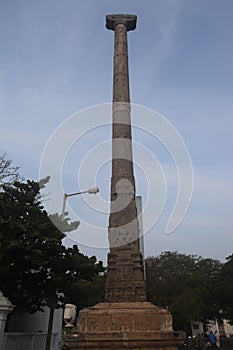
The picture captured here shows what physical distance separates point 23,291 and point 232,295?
58.6ft

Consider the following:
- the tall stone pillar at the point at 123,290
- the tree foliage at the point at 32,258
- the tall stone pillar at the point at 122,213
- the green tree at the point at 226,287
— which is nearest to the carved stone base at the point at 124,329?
the tall stone pillar at the point at 123,290

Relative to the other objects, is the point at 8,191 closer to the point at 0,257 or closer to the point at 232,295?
the point at 0,257

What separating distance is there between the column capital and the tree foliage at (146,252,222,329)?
19.9 meters

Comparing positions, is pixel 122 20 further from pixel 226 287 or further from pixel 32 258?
pixel 226 287

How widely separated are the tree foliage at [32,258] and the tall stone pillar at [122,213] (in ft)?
9.15

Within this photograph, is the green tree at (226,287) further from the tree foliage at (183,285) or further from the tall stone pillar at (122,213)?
the tall stone pillar at (122,213)

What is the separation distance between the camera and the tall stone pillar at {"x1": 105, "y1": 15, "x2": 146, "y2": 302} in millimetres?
6688

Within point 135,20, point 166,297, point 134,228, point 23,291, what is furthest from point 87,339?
point 166,297

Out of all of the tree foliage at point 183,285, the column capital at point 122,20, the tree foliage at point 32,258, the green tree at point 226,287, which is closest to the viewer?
the tree foliage at point 32,258

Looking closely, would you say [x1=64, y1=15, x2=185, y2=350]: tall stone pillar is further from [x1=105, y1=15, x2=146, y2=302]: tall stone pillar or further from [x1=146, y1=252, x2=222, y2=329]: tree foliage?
[x1=146, y1=252, x2=222, y2=329]: tree foliage

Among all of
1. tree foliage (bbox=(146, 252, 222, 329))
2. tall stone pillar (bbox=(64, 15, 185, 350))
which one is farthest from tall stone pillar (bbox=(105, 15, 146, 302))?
tree foliage (bbox=(146, 252, 222, 329))

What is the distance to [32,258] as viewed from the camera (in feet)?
29.1

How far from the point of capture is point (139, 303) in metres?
6.35

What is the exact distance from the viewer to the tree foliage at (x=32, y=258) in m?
8.98
